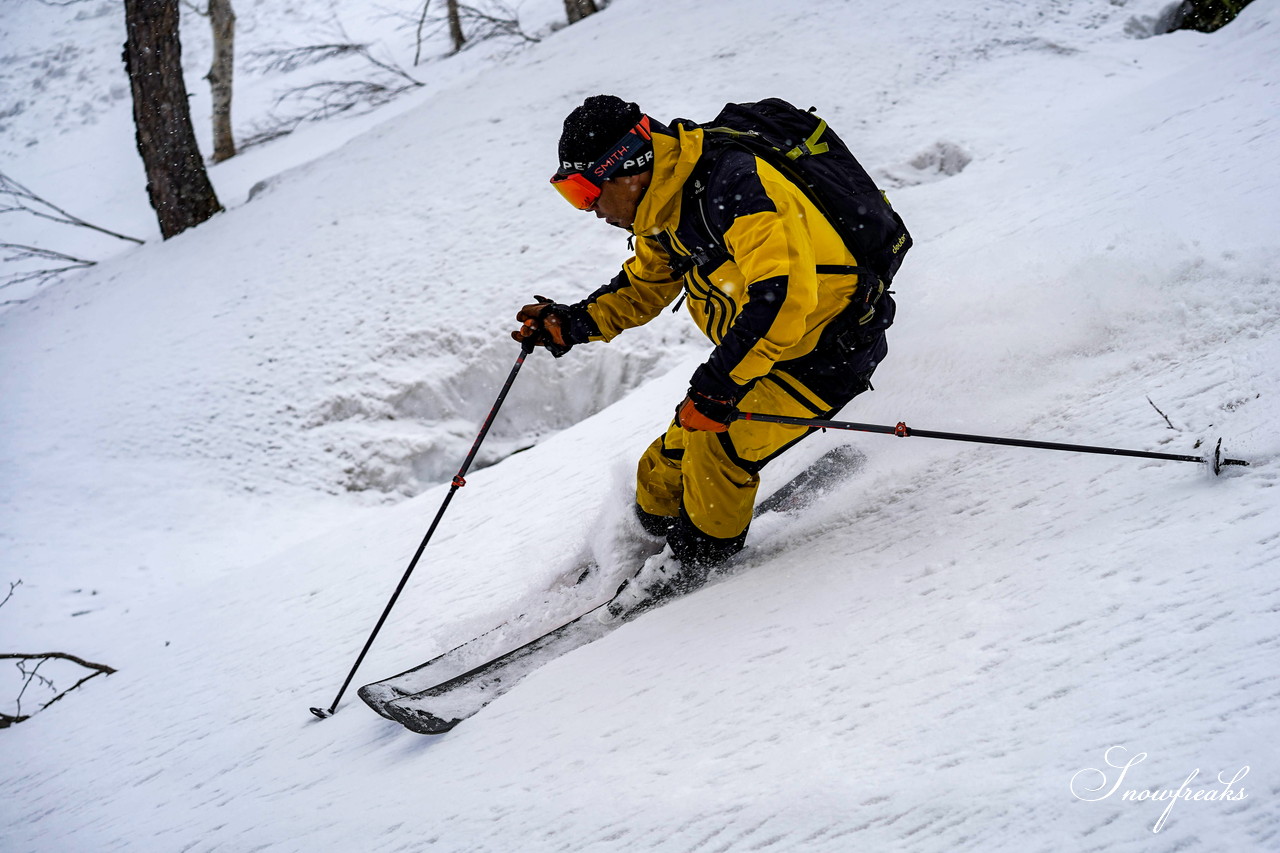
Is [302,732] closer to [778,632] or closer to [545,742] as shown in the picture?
[545,742]

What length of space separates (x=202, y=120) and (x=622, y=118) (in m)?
17.6

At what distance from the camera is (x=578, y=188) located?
2.42 m

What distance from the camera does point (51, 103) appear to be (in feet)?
60.0

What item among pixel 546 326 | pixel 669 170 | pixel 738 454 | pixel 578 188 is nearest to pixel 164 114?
pixel 546 326

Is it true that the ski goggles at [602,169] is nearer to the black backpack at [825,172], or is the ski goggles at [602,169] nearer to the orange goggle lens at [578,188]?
the orange goggle lens at [578,188]

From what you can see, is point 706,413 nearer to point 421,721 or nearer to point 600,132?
point 600,132

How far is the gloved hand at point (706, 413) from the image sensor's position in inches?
94.7

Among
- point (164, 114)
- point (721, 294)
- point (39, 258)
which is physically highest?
point (164, 114)

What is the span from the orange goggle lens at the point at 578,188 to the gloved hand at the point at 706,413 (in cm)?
69

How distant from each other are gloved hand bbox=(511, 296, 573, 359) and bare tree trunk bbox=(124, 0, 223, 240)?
8.21m

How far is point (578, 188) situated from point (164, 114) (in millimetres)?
9115

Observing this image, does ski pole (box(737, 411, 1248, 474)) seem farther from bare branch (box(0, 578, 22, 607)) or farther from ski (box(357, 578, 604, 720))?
bare branch (box(0, 578, 22, 607))

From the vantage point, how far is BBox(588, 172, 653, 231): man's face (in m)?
2.41

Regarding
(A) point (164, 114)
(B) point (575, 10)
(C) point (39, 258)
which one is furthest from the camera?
(C) point (39, 258)
